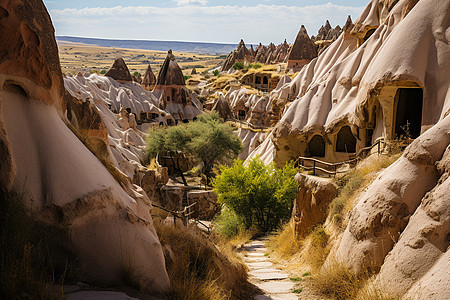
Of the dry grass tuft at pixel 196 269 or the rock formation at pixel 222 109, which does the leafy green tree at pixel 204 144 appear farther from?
the dry grass tuft at pixel 196 269

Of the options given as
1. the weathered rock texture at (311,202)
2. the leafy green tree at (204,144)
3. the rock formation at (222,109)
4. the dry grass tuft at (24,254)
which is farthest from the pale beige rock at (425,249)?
the rock formation at (222,109)

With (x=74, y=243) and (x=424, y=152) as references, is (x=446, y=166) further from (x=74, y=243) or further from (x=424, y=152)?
(x=74, y=243)

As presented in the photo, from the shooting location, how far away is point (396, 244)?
6.02 metres

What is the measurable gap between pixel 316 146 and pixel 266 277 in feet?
35.5

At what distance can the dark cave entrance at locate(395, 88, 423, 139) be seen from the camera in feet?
42.8

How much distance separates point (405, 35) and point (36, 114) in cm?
1113

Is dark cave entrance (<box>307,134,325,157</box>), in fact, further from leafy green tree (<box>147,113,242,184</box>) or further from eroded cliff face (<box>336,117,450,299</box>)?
leafy green tree (<box>147,113,242,184</box>)

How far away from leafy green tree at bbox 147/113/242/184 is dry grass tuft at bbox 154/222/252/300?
22.3 meters

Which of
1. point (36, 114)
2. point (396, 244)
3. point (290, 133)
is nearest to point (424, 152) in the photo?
point (396, 244)

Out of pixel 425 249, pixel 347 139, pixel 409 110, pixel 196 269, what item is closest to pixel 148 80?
pixel 347 139

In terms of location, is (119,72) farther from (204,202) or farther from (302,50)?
(204,202)

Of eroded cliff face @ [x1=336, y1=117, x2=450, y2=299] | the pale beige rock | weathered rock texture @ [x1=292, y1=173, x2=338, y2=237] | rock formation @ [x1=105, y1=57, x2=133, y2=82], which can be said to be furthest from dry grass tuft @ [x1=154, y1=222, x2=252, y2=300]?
rock formation @ [x1=105, y1=57, x2=133, y2=82]

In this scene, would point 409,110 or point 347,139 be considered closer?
point 409,110

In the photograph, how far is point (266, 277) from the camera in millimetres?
8766
